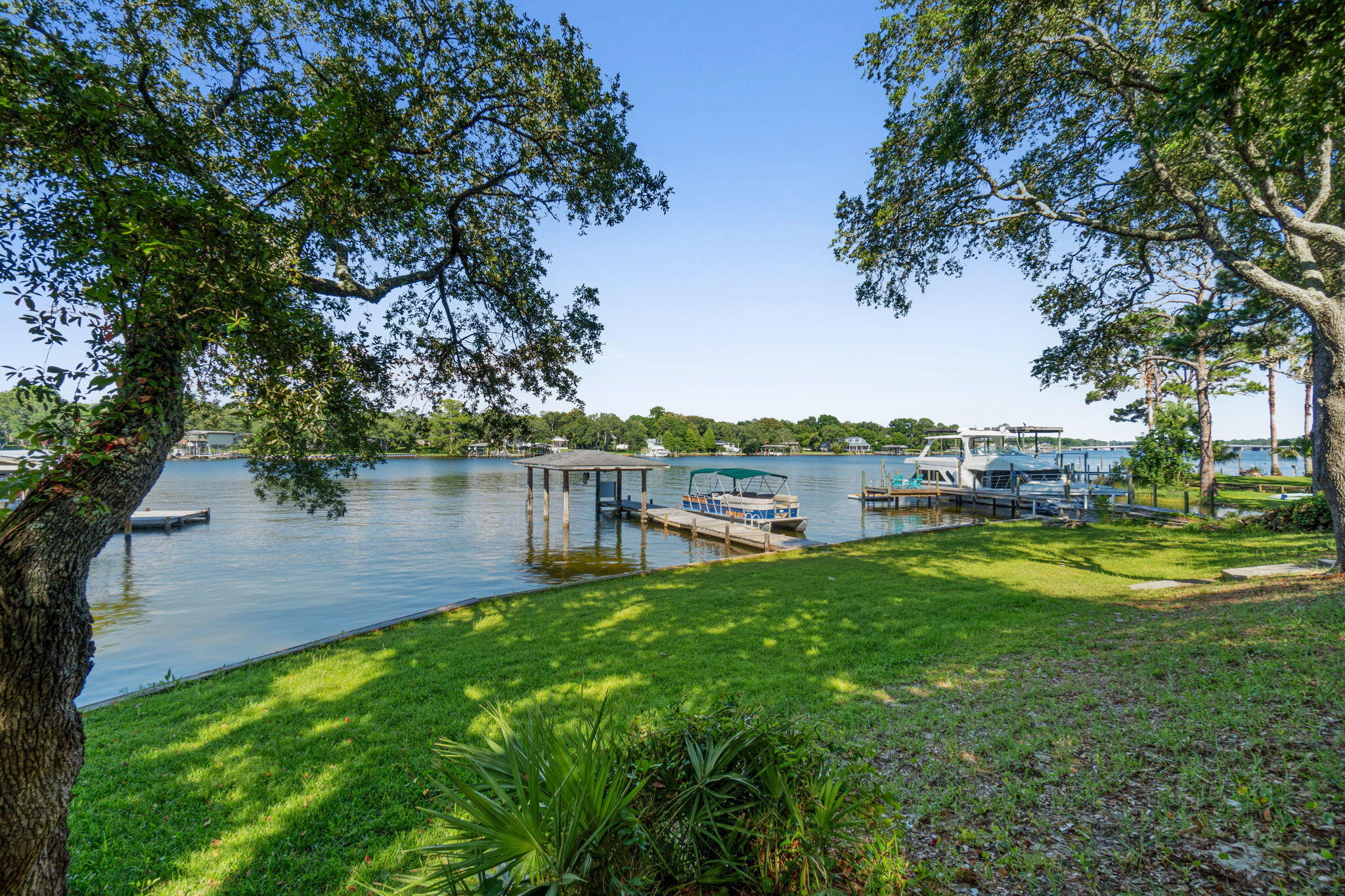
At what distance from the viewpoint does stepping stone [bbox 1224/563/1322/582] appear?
8.47 meters

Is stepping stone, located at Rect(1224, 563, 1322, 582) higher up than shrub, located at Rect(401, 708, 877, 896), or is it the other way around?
shrub, located at Rect(401, 708, 877, 896)

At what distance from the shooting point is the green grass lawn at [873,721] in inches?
108

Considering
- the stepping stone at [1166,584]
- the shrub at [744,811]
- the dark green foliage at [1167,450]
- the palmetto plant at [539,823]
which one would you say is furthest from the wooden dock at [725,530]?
the palmetto plant at [539,823]

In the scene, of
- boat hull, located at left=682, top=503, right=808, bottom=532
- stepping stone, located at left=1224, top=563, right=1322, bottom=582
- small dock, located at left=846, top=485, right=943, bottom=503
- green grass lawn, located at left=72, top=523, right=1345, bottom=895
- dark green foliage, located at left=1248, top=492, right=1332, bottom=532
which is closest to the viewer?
green grass lawn, located at left=72, top=523, right=1345, bottom=895

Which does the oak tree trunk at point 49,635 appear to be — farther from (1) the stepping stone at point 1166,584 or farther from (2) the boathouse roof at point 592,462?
(2) the boathouse roof at point 592,462

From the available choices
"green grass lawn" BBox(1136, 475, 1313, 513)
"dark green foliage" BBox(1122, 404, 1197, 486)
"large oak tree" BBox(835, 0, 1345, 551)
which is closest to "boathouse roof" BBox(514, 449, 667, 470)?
"large oak tree" BBox(835, 0, 1345, 551)

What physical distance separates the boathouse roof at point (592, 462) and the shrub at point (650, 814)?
20.3m

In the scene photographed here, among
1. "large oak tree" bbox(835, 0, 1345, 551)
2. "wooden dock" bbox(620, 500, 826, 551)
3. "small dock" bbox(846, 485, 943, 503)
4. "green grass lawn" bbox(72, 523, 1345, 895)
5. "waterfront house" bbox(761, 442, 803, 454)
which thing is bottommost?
"wooden dock" bbox(620, 500, 826, 551)

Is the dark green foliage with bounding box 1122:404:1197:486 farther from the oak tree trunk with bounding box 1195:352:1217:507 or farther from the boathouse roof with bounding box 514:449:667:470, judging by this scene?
the boathouse roof with bounding box 514:449:667:470

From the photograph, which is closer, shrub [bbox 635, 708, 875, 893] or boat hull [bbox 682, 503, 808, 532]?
shrub [bbox 635, 708, 875, 893]

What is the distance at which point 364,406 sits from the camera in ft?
19.0

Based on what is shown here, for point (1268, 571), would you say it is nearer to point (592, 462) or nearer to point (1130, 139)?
point (1130, 139)

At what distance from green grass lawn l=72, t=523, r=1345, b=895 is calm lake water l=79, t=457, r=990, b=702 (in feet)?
12.8

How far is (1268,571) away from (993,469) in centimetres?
2620
